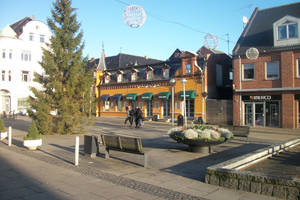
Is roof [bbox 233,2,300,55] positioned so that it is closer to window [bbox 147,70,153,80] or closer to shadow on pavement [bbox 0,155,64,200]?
window [bbox 147,70,153,80]

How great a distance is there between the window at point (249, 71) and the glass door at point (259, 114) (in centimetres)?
262

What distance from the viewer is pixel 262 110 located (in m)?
24.9

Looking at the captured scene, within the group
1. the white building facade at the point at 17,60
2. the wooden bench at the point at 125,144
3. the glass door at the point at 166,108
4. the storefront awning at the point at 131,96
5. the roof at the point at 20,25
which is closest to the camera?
the wooden bench at the point at 125,144

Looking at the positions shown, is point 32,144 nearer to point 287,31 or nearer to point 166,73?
point 287,31

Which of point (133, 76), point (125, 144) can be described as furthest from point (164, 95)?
point (125, 144)

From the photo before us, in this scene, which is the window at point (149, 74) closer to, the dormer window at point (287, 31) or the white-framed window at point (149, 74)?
the white-framed window at point (149, 74)

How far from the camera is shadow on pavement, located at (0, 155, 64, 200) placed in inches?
221

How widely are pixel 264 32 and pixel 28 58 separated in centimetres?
3468

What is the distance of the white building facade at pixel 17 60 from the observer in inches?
1622

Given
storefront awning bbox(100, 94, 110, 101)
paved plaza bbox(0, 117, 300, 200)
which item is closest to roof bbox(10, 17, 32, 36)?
storefront awning bbox(100, 94, 110, 101)

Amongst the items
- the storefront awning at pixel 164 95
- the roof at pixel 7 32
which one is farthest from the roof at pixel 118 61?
the storefront awning at pixel 164 95

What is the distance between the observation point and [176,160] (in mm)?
9398

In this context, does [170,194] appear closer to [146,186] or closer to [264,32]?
[146,186]

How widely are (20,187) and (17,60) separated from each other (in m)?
40.8
